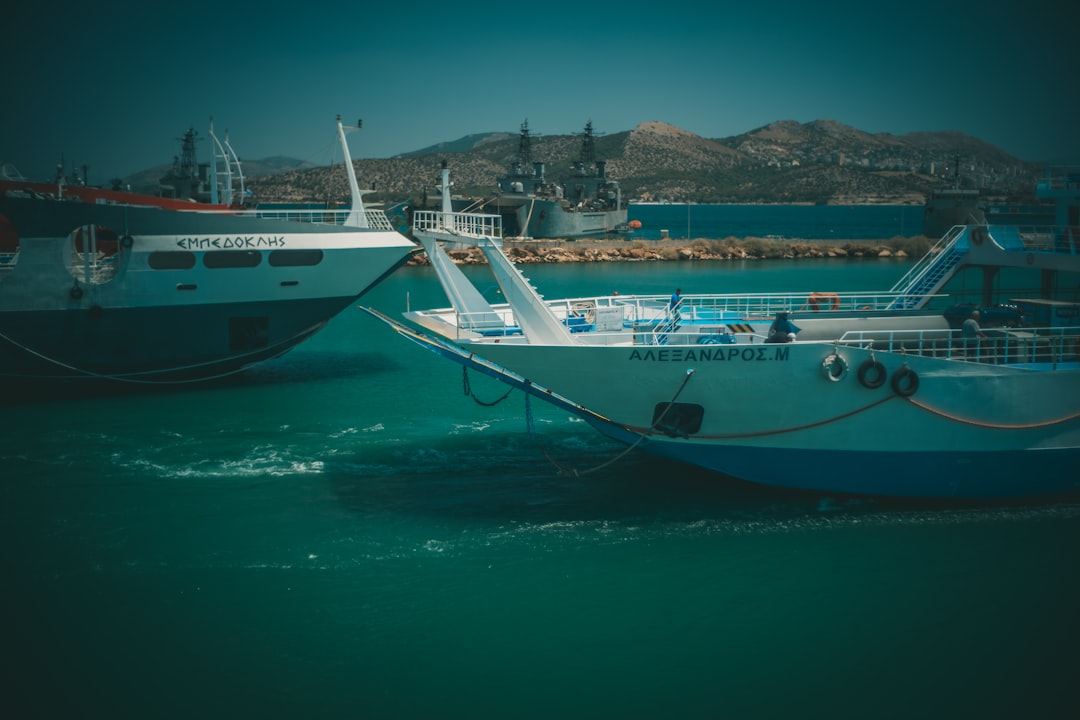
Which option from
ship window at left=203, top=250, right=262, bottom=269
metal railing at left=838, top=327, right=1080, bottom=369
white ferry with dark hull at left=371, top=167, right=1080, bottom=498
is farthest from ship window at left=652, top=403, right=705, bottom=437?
ship window at left=203, top=250, right=262, bottom=269

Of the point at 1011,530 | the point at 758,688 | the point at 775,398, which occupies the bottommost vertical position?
the point at 758,688

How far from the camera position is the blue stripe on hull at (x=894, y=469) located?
15836 millimetres

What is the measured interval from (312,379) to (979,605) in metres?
20.7

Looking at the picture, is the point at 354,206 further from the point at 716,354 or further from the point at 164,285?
the point at 716,354

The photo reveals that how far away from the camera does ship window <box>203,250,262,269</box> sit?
2605 centimetres

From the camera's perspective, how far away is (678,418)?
52.0 feet

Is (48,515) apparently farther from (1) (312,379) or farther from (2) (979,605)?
(2) (979,605)

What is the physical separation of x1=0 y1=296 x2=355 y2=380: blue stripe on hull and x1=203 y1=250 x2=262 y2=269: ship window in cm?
118

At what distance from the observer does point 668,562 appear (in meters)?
14.5

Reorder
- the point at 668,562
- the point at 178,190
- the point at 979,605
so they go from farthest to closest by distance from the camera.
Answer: the point at 178,190
the point at 668,562
the point at 979,605

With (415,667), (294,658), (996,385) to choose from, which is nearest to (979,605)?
(996,385)

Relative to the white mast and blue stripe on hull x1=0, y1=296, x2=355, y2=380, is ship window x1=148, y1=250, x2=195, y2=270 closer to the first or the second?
blue stripe on hull x1=0, y1=296, x2=355, y2=380

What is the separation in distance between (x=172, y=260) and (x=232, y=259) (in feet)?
5.40

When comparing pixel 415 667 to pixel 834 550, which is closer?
pixel 415 667
